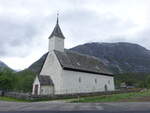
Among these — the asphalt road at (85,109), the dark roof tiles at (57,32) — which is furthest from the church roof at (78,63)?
the asphalt road at (85,109)

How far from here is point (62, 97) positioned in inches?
1236

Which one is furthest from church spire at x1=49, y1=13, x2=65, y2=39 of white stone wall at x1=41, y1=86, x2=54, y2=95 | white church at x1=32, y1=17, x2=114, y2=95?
white stone wall at x1=41, y1=86, x2=54, y2=95

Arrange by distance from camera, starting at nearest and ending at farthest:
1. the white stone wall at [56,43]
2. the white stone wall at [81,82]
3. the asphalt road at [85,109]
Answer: the asphalt road at [85,109], the white stone wall at [81,82], the white stone wall at [56,43]

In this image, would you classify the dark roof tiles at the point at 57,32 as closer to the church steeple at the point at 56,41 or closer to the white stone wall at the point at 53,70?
the church steeple at the point at 56,41

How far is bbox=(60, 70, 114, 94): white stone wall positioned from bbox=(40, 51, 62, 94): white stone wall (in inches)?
46.4

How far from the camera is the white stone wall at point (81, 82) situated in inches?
1462

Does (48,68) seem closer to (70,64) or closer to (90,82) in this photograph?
(70,64)

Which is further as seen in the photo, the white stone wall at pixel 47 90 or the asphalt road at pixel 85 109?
the white stone wall at pixel 47 90

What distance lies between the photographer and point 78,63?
137 ft

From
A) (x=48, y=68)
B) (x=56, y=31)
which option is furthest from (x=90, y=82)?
(x=56, y=31)

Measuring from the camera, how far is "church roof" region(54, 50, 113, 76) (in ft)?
126

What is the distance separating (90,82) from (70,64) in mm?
7572

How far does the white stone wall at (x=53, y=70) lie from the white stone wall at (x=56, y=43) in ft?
4.78

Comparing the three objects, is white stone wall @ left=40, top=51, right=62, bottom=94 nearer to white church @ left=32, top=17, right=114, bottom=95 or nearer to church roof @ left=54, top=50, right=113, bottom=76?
white church @ left=32, top=17, right=114, bottom=95
